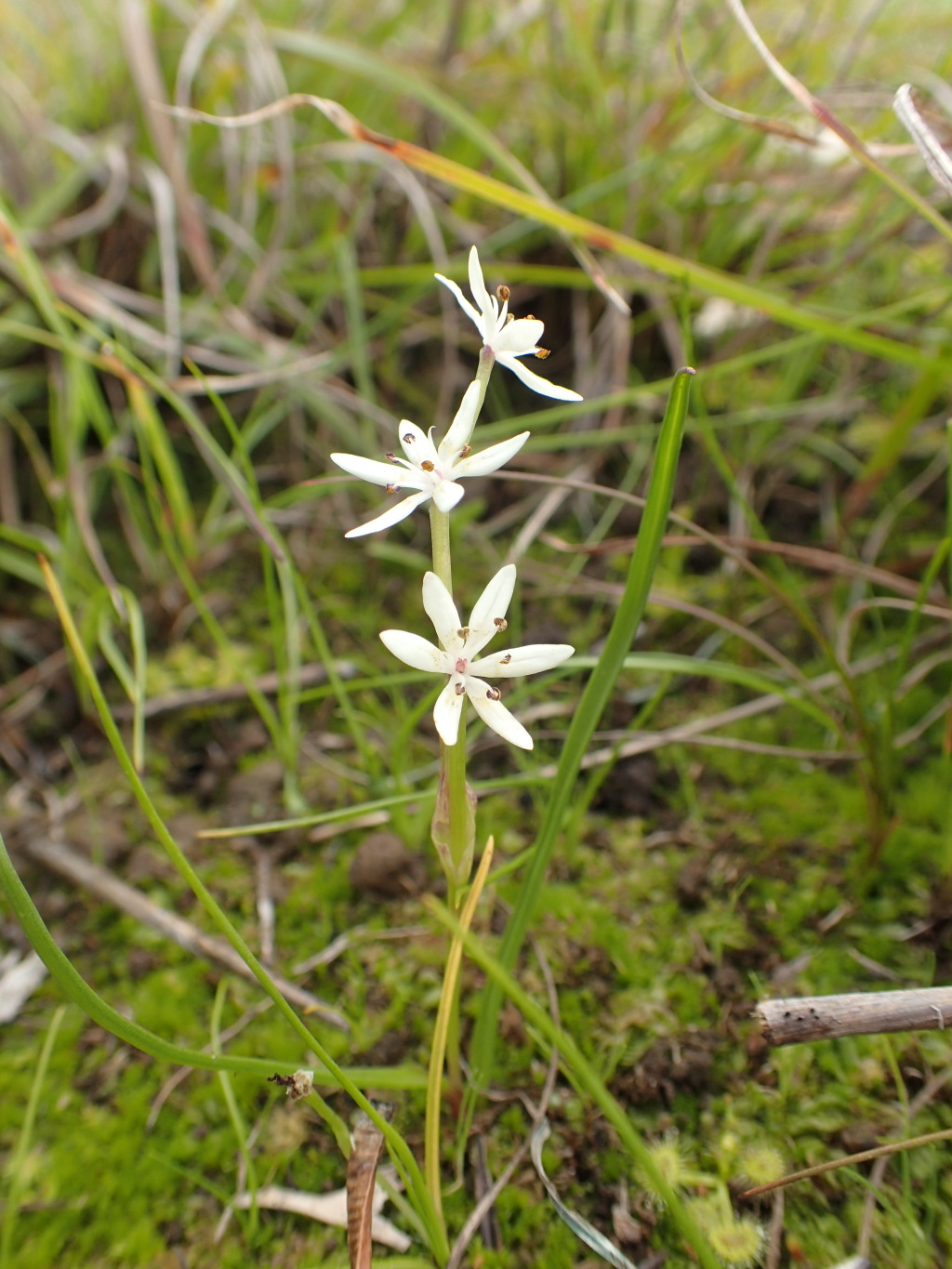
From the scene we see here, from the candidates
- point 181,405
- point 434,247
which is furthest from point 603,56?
point 181,405

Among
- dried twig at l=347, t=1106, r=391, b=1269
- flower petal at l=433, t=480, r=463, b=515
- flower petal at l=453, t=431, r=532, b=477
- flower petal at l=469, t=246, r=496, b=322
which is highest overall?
flower petal at l=469, t=246, r=496, b=322

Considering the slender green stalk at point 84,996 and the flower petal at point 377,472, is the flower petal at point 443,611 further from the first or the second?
the slender green stalk at point 84,996

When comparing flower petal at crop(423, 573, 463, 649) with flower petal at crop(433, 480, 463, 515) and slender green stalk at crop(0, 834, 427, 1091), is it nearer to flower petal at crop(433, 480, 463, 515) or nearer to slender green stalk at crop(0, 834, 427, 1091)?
flower petal at crop(433, 480, 463, 515)

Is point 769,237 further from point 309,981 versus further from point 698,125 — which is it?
point 309,981

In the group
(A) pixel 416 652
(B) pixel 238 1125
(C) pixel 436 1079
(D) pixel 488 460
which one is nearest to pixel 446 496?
(D) pixel 488 460

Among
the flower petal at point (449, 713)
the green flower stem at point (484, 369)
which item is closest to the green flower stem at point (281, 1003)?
the flower petal at point (449, 713)

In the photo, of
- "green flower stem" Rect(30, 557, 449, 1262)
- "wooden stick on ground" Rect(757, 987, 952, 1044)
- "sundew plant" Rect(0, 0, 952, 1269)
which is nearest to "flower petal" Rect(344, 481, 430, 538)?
"sundew plant" Rect(0, 0, 952, 1269)

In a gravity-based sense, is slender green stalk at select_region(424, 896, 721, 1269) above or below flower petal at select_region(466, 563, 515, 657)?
below
